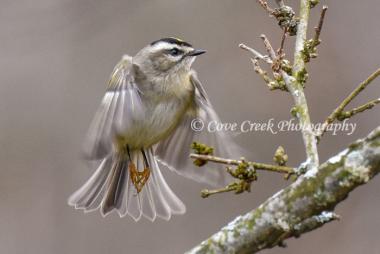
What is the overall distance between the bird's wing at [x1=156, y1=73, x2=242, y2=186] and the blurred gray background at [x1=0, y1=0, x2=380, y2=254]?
1.11 metres

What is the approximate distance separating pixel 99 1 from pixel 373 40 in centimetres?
186

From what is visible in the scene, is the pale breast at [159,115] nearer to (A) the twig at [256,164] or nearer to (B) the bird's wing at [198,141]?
(B) the bird's wing at [198,141]

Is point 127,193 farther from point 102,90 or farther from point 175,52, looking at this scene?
point 102,90

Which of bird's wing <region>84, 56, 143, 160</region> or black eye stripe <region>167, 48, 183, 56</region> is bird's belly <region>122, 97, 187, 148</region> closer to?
bird's wing <region>84, 56, 143, 160</region>

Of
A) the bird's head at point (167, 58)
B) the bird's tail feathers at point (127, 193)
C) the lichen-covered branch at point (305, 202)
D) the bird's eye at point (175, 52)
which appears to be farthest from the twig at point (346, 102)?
the bird's eye at point (175, 52)

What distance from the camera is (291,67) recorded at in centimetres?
250

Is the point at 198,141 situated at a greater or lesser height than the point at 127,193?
greater

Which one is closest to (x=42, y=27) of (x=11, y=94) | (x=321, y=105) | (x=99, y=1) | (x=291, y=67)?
(x=99, y=1)

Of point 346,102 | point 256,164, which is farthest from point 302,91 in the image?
point 256,164

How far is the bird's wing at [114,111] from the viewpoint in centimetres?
341

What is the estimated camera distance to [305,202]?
1855 millimetres

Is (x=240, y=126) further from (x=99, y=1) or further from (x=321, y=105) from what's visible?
(x=99, y=1)

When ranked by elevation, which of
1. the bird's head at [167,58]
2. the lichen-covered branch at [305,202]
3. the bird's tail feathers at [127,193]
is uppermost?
the bird's head at [167,58]

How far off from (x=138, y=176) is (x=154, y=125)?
0.28 metres
